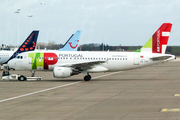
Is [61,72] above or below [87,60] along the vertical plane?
below

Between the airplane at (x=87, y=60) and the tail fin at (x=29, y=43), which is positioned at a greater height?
the tail fin at (x=29, y=43)

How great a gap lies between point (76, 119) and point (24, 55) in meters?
21.8

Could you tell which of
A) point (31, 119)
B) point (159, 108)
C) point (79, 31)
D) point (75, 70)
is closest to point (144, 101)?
point (159, 108)

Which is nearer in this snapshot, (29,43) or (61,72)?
(61,72)

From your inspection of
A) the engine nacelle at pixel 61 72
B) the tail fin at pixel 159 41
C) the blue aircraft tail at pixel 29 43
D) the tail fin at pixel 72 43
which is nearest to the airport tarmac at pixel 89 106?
the engine nacelle at pixel 61 72

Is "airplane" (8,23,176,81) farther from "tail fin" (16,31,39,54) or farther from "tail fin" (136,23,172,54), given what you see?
"tail fin" (16,31,39,54)

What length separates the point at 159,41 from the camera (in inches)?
1415

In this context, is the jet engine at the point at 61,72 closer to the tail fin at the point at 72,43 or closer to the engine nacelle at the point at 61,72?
the engine nacelle at the point at 61,72

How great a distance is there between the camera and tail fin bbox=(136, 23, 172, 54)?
3569cm

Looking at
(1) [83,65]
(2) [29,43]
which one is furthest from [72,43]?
(1) [83,65]

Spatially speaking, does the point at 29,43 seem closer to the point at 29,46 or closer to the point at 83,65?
the point at 29,46

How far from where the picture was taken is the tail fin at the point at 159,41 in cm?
3569

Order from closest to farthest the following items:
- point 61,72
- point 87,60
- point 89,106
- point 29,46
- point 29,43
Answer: point 89,106, point 61,72, point 87,60, point 29,46, point 29,43

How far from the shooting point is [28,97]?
21.9 meters
